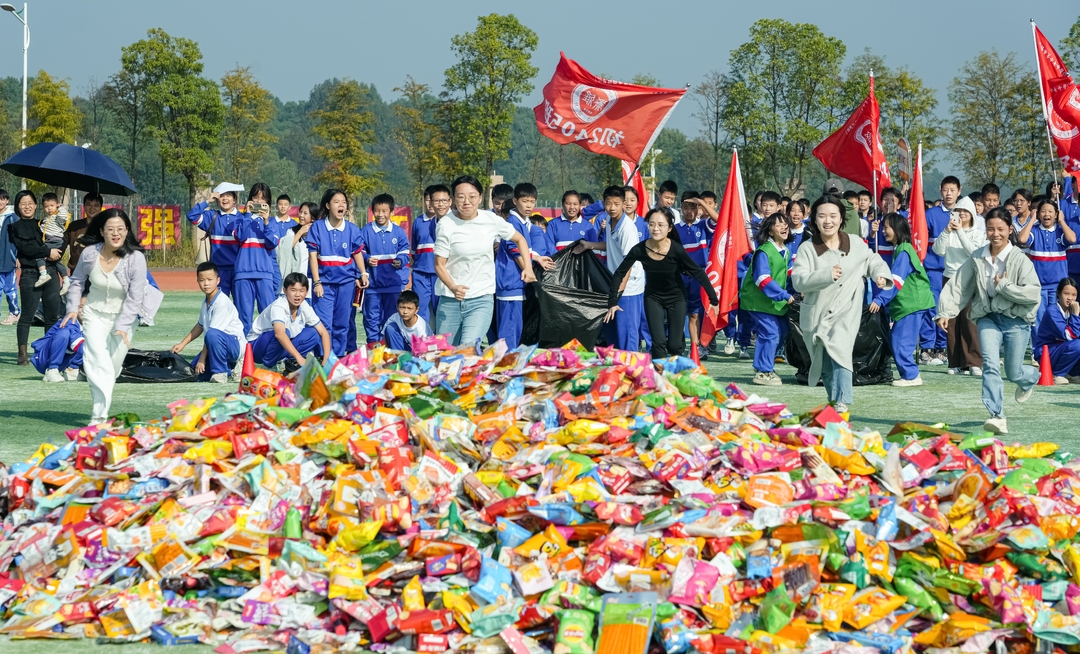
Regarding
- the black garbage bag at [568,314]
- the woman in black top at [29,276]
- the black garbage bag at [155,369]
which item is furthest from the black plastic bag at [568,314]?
the woman in black top at [29,276]

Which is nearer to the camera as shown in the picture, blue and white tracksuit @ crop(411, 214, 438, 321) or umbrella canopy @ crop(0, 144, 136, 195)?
umbrella canopy @ crop(0, 144, 136, 195)

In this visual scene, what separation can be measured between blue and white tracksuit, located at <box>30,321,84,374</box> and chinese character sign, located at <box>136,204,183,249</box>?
24436 millimetres

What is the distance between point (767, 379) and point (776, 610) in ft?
23.0

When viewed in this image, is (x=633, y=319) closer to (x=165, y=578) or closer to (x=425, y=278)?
(x=425, y=278)

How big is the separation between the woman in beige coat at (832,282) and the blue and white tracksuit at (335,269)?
19.2ft

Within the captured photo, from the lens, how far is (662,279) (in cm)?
1078

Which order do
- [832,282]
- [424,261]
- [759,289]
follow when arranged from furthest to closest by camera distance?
[424,261]
[759,289]
[832,282]

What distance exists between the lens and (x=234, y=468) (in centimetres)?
523

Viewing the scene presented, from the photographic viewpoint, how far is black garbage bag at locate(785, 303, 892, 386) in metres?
11.0

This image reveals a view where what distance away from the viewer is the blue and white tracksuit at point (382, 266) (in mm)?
12836

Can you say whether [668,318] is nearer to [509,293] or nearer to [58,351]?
[509,293]

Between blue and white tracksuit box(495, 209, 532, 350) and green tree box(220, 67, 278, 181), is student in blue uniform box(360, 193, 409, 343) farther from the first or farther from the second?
green tree box(220, 67, 278, 181)

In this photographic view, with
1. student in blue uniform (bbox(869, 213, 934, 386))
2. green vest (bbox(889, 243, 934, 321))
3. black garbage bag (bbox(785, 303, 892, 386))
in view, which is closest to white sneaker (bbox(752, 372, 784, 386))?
black garbage bag (bbox(785, 303, 892, 386))

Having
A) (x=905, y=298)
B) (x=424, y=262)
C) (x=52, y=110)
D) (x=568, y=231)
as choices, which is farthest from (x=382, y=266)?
(x=52, y=110)
